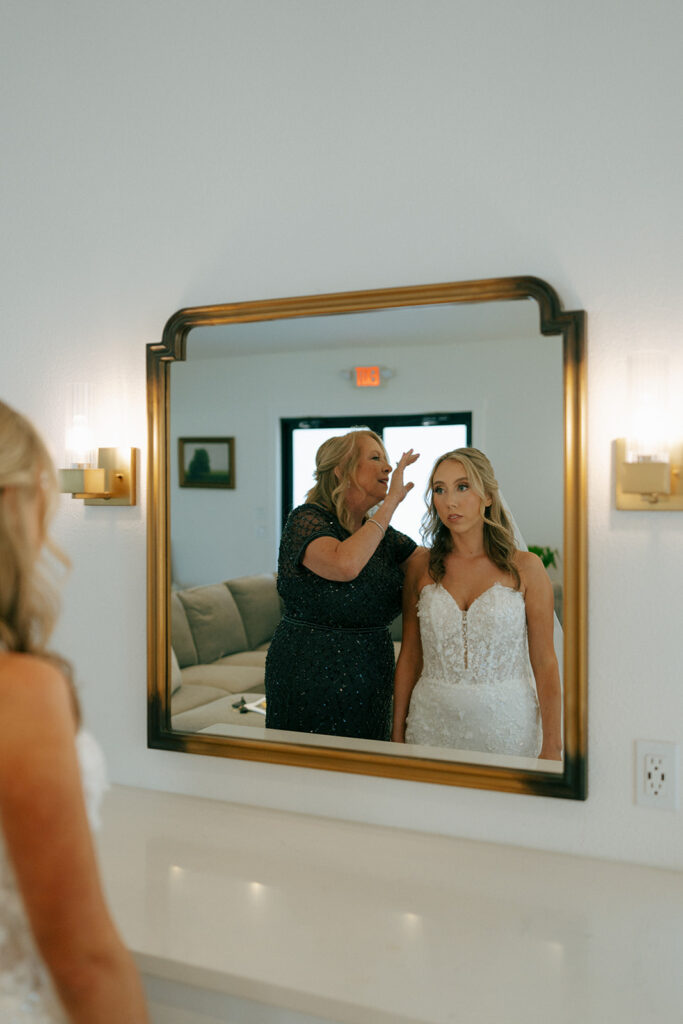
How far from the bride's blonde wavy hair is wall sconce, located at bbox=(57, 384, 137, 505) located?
34.6 inches

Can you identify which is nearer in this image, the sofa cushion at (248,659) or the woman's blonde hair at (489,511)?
the woman's blonde hair at (489,511)

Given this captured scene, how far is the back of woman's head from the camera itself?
909mm

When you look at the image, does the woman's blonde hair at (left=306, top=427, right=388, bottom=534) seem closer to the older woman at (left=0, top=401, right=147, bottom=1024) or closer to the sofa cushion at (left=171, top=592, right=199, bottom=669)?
the sofa cushion at (left=171, top=592, right=199, bottom=669)

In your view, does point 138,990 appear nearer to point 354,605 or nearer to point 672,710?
point 354,605

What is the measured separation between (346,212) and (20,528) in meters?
1.03

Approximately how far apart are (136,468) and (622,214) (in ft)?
3.67

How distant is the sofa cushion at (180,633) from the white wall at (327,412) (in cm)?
6

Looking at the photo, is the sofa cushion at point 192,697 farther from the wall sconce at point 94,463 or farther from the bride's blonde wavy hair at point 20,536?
the bride's blonde wavy hair at point 20,536

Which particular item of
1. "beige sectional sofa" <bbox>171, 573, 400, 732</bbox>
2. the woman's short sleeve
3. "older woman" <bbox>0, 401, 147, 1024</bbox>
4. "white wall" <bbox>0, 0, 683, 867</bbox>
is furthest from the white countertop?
the woman's short sleeve

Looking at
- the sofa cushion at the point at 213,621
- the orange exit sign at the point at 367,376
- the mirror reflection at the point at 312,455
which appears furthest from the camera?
the sofa cushion at the point at 213,621

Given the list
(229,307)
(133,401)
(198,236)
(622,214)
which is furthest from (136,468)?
(622,214)

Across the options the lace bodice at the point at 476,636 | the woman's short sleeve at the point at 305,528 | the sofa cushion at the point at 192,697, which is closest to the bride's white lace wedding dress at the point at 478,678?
the lace bodice at the point at 476,636

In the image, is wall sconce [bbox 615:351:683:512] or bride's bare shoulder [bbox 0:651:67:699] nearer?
bride's bare shoulder [bbox 0:651:67:699]

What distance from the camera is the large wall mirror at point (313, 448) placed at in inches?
57.7
